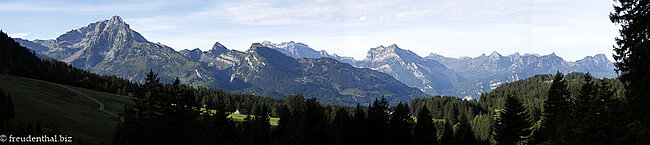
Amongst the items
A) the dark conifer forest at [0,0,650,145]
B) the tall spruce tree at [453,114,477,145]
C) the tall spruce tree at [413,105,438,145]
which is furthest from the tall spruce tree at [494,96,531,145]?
the tall spruce tree at [453,114,477,145]

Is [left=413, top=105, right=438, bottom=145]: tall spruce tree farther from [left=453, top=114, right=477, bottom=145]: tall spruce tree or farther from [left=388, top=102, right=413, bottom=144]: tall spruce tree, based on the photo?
[left=453, top=114, right=477, bottom=145]: tall spruce tree

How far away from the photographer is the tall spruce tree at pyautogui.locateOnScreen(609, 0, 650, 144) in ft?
69.4

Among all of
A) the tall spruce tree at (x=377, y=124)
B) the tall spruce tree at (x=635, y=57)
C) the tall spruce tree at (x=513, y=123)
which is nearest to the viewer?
the tall spruce tree at (x=635, y=57)

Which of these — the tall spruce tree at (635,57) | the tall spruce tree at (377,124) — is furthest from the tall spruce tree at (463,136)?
the tall spruce tree at (635,57)

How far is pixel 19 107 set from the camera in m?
61.4

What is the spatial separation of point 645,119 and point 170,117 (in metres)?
38.6

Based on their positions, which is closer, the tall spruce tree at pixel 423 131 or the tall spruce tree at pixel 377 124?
the tall spruce tree at pixel 377 124

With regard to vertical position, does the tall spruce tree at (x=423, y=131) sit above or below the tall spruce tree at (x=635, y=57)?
below

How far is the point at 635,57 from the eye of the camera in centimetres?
2209

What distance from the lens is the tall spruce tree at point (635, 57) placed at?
2116cm

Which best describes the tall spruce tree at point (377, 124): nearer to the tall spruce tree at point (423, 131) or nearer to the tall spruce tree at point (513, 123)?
the tall spruce tree at point (423, 131)

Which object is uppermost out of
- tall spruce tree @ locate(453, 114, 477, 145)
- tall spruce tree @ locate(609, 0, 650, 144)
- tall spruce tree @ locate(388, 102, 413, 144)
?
tall spruce tree @ locate(609, 0, 650, 144)

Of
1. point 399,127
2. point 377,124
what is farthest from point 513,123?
point 377,124

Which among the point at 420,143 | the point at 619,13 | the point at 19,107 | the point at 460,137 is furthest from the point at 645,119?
the point at 19,107
